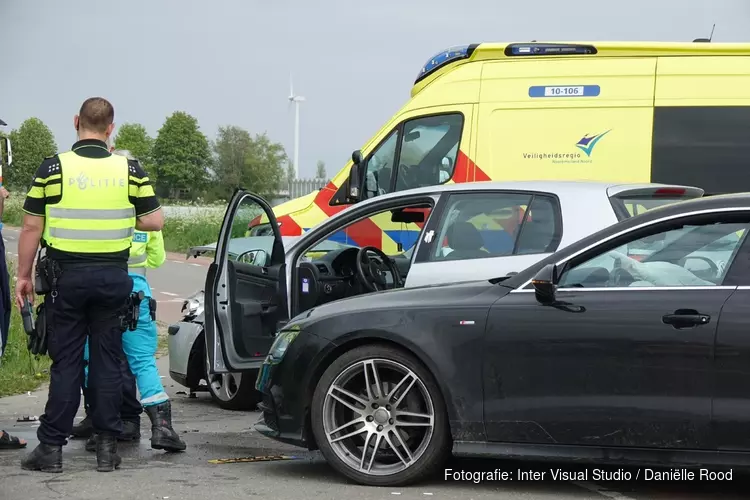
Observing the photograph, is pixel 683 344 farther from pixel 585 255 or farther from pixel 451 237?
pixel 451 237

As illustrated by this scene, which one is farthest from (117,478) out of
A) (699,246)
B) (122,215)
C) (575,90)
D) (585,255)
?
(575,90)

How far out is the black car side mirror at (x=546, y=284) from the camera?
17.9 feet

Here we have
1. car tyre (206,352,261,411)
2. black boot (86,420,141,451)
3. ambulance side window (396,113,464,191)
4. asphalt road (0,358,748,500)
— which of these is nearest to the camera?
asphalt road (0,358,748,500)

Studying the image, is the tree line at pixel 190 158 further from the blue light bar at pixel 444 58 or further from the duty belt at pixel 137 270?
the duty belt at pixel 137 270

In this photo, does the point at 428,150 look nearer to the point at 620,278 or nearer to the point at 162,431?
the point at 162,431

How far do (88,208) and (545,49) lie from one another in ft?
19.1

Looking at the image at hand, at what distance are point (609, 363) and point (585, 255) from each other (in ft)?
1.84

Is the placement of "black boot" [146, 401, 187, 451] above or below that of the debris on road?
above

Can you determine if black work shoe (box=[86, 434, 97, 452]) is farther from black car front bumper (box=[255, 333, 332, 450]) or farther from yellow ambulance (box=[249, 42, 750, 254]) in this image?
yellow ambulance (box=[249, 42, 750, 254])

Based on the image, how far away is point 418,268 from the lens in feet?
23.1

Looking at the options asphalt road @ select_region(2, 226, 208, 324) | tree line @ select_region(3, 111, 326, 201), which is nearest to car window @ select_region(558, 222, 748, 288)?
asphalt road @ select_region(2, 226, 208, 324)

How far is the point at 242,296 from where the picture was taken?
7230mm

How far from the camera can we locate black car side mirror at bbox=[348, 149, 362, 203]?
10805mm

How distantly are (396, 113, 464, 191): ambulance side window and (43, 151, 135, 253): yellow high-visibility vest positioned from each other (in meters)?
4.95
